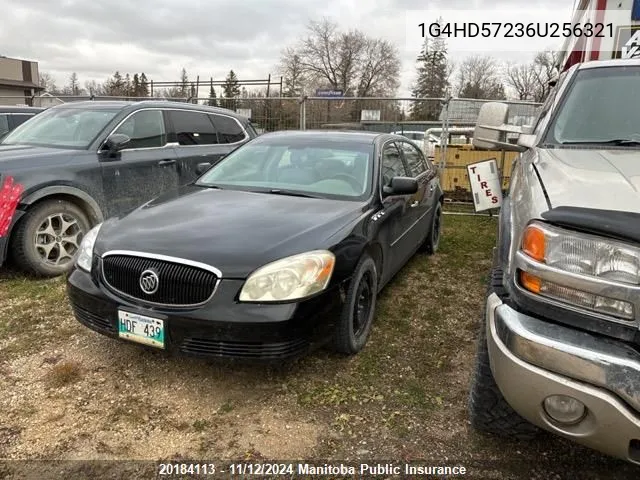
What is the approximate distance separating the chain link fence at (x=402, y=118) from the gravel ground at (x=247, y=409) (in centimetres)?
659

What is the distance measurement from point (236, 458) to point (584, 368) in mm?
1567

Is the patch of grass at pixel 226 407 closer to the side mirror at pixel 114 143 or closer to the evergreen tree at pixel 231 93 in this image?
the side mirror at pixel 114 143

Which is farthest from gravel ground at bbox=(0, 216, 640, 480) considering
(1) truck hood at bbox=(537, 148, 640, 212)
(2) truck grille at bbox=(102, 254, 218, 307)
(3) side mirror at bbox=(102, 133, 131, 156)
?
(3) side mirror at bbox=(102, 133, 131, 156)

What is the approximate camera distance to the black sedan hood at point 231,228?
264cm

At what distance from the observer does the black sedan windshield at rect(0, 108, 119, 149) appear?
5051 mm

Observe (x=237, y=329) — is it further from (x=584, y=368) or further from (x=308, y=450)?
(x=584, y=368)

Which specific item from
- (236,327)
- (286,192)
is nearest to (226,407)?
(236,327)

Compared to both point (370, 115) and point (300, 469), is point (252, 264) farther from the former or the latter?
point (370, 115)

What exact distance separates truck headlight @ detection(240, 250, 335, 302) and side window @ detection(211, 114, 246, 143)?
13.9ft

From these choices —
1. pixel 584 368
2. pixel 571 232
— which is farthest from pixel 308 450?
pixel 571 232

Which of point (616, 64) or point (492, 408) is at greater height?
point (616, 64)

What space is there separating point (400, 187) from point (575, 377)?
7.10 ft

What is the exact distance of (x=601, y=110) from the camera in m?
2.89

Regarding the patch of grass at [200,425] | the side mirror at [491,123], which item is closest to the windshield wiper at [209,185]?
the patch of grass at [200,425]
